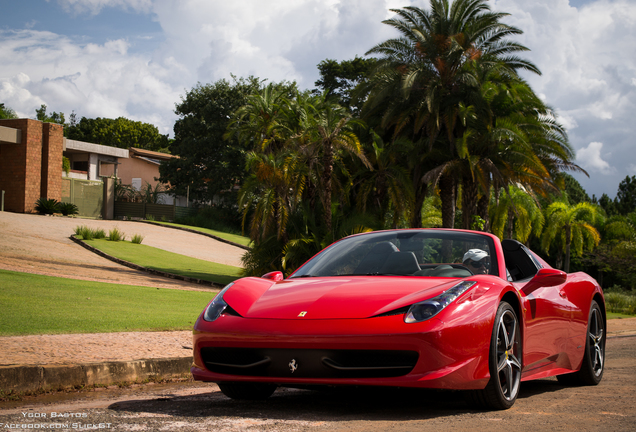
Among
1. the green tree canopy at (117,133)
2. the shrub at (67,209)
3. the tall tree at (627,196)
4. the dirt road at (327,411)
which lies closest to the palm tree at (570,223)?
the tall tree at (627,196)

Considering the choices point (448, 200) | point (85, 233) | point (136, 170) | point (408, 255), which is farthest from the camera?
point (136, 170)

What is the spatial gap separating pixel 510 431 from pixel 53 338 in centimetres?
560

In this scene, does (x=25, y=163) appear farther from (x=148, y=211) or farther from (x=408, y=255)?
(x=408, y=255)

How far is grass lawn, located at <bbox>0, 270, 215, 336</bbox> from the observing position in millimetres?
8461

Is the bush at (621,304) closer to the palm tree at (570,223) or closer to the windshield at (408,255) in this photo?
the palm tree at (570,223)

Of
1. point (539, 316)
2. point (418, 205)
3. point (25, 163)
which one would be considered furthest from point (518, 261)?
point (25, 163)

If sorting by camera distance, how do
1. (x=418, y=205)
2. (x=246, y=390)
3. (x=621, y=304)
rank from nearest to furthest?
(x=246, y=390)
(x=418, y=205)
(x=621, y=304)

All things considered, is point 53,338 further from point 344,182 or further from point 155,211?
point 155,211

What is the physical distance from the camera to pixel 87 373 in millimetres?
5664

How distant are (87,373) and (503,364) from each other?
12.0 ft

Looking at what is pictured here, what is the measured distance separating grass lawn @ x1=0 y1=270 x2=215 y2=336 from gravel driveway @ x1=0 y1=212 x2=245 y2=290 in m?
3.59

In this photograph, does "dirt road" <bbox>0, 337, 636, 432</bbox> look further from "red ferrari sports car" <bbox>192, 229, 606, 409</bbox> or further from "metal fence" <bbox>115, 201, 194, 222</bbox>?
"metal fence" <bbox>115, 201, 194, 222</bbox>

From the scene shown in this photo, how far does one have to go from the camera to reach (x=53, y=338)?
7.27m

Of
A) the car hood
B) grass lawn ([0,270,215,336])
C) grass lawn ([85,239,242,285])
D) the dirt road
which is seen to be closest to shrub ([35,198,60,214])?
grass lawn ([85,239,242,285])
